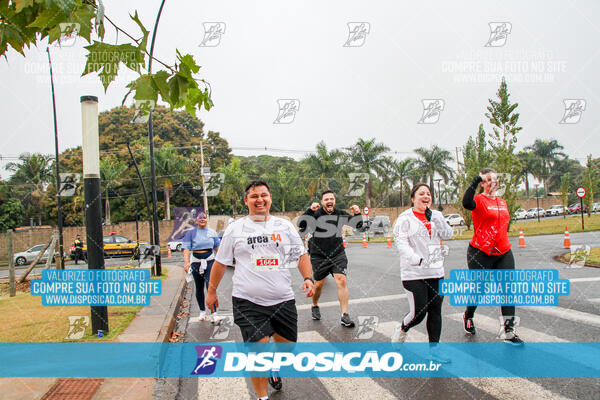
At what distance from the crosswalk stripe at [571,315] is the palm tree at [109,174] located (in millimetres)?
37468

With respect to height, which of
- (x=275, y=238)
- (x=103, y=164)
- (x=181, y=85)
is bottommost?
(x=275, y=238)

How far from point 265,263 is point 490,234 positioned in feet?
9.68

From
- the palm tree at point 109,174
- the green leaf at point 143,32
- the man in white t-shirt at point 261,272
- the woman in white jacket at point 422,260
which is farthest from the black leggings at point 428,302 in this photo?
the palm tree at point 109,174

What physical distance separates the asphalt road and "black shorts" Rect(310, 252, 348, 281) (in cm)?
75

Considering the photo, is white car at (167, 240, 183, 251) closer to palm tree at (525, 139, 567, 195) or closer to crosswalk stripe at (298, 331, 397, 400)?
crosswalk stripe at (298, 331, 397, 400)

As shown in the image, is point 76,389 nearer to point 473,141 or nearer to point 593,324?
point 593,324

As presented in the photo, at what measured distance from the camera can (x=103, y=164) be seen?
3903 cm

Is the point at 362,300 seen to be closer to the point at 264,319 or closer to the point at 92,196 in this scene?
the point at 264,319

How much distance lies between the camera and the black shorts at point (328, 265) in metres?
6.27

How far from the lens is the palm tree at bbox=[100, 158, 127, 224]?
3775cm

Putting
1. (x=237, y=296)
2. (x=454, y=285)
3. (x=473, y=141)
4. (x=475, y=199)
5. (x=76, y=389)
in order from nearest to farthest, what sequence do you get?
(x=237, y=296), (x=76, y=389), (x=475, y=199), (x=454, y=285), (x=473, y=141)

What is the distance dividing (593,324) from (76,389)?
6266 mm

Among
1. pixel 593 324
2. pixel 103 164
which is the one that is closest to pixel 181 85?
pixel 593 324

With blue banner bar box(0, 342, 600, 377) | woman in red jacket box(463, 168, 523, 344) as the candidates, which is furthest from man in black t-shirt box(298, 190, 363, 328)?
woman in red jacket box(463, 168, 523, 344)
